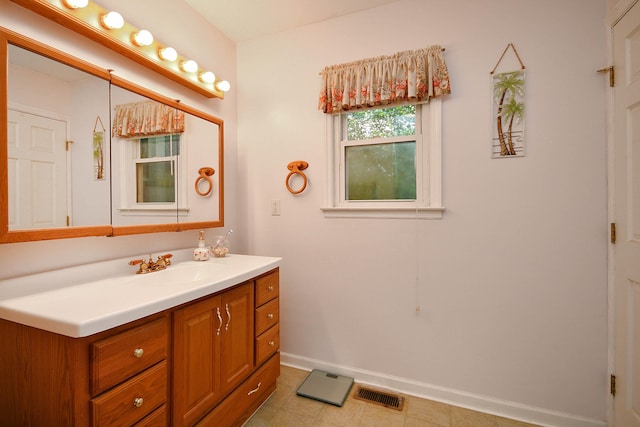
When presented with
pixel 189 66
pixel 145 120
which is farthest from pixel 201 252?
pixel 189 66

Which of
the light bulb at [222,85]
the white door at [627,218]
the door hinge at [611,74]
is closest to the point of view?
the white door at [627,218]

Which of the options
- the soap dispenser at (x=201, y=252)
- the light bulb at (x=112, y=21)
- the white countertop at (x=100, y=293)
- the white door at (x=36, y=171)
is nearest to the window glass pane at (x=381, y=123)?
the white countertop at (x=100, y=293)

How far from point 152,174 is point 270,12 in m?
1.37

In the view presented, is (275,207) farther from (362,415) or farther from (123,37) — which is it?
(362,415)

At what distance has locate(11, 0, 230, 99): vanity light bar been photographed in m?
1.16

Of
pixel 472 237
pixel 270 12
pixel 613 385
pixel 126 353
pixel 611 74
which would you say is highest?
pixel 270 12

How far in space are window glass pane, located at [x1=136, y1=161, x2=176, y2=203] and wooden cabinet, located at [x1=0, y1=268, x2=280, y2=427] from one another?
718mm

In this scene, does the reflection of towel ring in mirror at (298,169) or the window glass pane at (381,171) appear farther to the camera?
the reflection of towel ring in mirror at (298,169)

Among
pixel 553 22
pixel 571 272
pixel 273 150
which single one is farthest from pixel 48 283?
pixel 553 22

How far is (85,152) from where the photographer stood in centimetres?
125

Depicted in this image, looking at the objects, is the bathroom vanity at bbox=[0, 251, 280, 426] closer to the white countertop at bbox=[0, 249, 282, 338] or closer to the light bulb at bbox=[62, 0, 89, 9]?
the white countertop at bbox=[0, 249, 282, 338]

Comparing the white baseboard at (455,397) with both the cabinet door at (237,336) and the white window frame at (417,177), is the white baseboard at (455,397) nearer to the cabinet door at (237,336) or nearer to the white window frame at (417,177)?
the cabinet door at (237,336)

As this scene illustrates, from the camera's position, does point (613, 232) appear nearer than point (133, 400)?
No

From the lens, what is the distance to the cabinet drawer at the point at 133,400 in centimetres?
86
